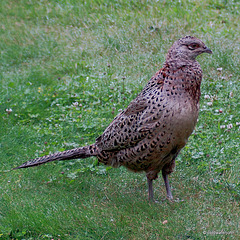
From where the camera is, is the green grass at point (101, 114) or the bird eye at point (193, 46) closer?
the green grass at point (101, 114)

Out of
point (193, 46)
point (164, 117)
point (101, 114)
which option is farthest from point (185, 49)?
point (101, 114)

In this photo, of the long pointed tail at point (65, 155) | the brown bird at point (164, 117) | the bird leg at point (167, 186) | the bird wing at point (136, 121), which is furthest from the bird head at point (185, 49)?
the long pointed tail at point (65, 155)

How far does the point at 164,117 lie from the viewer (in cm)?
391

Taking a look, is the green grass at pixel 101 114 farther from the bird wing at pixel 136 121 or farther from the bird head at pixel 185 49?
the bird head at pixel 185 49

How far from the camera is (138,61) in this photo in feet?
25.2

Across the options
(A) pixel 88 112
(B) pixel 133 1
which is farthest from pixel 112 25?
(A) pixel 88 112

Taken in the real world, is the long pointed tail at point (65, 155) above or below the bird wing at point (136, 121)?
below

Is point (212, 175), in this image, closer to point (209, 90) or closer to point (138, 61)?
point (209, 90)

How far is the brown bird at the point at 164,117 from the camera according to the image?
3904mm

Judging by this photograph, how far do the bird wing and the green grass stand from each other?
0.65 metres

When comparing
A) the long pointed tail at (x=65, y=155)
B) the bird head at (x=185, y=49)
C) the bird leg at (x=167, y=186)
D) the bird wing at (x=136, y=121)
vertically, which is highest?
the bird head at (x=185, y=49)

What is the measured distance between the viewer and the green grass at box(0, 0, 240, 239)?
3924mm

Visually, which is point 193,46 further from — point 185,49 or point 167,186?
point 167,186

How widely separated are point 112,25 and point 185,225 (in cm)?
610
